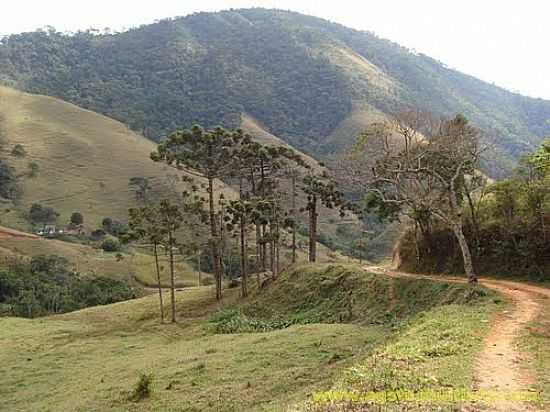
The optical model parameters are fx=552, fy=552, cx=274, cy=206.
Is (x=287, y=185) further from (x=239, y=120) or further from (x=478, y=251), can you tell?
(x=478, y=251)

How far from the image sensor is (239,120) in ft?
617

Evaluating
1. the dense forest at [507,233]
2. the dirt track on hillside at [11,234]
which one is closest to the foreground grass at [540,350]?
the dense forest at [507,233]

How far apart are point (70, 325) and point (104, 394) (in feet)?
87.1

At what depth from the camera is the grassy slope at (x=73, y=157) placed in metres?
124

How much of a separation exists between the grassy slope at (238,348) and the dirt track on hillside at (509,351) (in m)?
0.44

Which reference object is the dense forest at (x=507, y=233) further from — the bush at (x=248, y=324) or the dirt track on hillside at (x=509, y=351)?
the bush at (x=248, y=324)

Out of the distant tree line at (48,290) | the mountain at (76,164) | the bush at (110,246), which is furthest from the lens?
the mountain at (76,164)

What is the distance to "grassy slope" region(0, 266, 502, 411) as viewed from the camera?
1730cm

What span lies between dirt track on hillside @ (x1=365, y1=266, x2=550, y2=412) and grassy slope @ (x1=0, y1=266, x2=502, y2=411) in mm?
439

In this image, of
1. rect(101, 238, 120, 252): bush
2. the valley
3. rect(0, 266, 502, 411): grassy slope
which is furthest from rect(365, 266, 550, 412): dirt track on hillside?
rect(101, 238, 120, 252): bush

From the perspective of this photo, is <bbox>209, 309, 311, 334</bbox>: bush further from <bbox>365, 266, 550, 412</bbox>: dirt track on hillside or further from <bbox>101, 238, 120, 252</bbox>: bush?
<bbox>101, 238, 120, 252</bbox>: bush

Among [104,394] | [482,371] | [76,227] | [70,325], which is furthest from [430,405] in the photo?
[76,227]

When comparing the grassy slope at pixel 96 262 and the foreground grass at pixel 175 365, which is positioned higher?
the foreground grass at pixel 175 365

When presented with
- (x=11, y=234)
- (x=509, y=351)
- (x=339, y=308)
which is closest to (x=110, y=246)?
(x=11, y=234)
